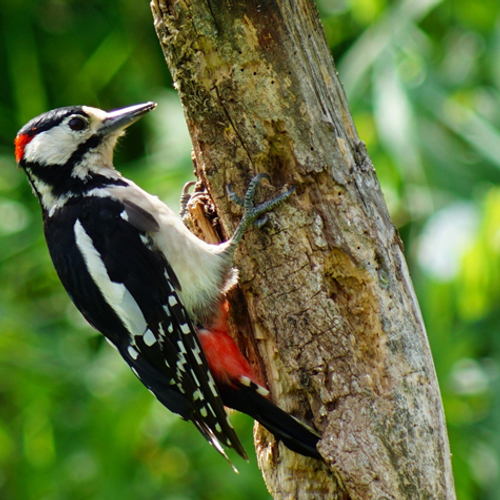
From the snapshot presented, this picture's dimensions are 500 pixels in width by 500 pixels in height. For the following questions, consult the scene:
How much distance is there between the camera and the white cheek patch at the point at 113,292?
2.74 metres

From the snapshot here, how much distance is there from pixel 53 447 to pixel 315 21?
3675 millimetres

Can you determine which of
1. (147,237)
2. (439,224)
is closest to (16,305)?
(147,237)

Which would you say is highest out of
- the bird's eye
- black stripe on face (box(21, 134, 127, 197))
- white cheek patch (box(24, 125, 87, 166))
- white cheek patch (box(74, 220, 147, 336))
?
the bird's eye

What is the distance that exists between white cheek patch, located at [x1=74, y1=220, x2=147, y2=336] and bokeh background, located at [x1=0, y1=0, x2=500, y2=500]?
1202mm

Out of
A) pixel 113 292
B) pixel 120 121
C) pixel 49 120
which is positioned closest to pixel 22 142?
pixel 49 120

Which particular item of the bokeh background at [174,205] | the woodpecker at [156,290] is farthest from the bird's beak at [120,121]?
the bokeh background at [174,205]

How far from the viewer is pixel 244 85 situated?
7.80 feet

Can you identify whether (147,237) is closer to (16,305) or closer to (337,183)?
(337,183)

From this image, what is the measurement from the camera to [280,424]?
241 cm

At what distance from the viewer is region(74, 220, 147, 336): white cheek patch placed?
2.74 m

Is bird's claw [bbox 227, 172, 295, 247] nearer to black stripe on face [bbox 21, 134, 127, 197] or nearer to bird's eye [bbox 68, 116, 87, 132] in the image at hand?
black stripe on face [bbox 21, 134, 127, 197]

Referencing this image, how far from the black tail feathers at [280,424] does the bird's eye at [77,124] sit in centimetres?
135

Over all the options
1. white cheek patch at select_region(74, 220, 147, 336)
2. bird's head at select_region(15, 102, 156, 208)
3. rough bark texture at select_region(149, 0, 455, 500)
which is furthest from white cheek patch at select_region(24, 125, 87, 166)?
rough bark texture at select_region(149, 0, 455, 500)

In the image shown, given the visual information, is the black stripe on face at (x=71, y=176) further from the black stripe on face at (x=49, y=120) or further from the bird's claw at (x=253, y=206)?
Result: the bird's claw at (x=253, y=206)
